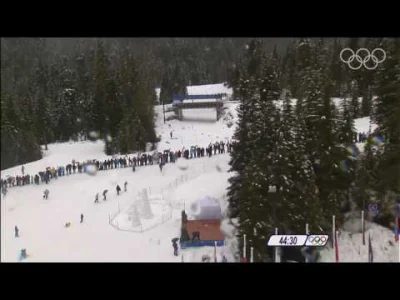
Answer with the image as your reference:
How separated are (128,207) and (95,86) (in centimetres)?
470

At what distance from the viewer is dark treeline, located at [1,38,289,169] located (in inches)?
455

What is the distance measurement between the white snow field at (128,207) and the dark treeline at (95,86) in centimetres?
60

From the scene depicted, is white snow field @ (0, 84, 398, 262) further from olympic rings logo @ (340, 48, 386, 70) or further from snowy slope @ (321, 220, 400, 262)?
olympic rings logo @ (340, 48, 386, 70)

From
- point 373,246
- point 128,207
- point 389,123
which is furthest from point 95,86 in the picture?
point 373,246

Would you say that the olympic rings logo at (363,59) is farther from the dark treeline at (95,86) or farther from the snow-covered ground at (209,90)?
the snow-covered ground at (209,90)

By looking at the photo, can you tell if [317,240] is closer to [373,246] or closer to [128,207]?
[373,246]

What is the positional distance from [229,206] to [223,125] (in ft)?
8.22

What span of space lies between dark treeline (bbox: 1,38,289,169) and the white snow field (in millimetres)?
600

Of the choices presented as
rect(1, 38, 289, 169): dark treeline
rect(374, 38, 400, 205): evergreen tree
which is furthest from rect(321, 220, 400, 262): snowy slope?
rect(1, 38, 289, 169): dark treeline

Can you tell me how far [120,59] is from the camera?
1379 centimetres

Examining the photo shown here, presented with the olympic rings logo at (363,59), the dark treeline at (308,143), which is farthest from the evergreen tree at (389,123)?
the olympic rings logo at (363,59)

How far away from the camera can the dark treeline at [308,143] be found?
13.5 metres

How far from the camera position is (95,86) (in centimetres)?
1555
